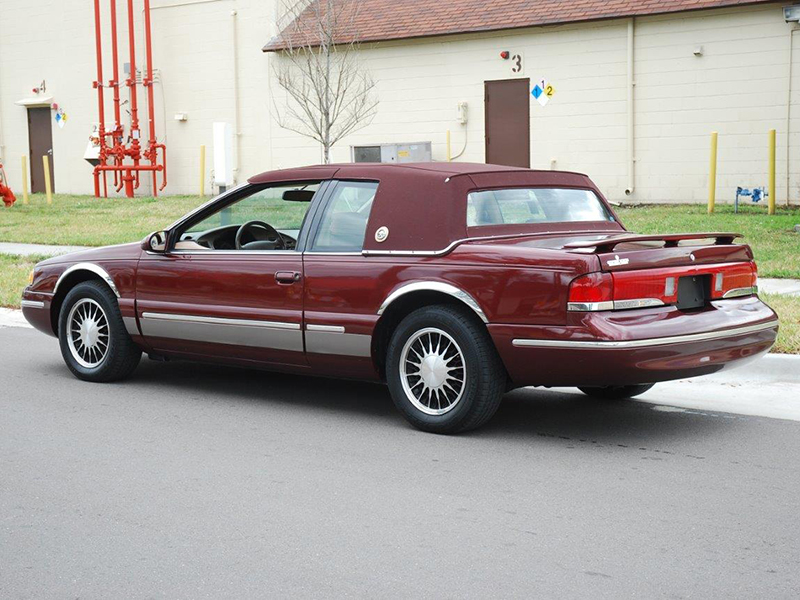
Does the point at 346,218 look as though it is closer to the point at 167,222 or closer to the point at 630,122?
the point at 167,222

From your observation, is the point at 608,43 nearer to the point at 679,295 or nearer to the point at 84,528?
the point at 679,295

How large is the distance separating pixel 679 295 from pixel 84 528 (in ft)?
10.7

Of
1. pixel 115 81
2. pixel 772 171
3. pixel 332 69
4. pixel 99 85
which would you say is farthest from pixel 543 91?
pixel 99 85

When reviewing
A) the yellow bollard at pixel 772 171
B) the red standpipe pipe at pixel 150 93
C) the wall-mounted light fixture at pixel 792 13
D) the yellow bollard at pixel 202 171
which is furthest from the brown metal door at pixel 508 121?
the red standpipe pipe at pixel 150 93

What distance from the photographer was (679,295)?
605 centimetres

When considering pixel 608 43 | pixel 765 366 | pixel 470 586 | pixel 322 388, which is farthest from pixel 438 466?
pixel 608 43

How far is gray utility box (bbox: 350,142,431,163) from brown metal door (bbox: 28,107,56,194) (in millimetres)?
10898

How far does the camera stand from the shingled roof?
21.1m

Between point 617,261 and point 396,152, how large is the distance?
19025 mm

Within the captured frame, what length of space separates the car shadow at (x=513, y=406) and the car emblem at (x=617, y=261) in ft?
3.37

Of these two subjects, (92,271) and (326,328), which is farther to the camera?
(92,271)

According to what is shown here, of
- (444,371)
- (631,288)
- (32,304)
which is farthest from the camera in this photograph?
(32,304)

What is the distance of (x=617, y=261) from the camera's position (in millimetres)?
5781

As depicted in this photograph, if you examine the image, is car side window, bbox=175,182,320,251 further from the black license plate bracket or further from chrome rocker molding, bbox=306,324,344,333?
the black license plate bracket
